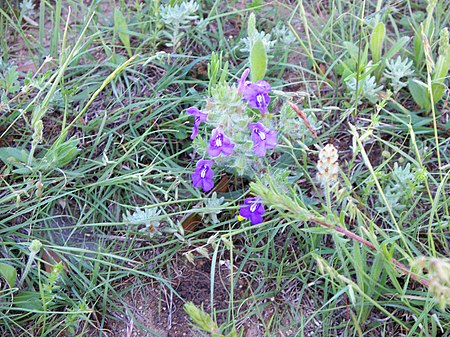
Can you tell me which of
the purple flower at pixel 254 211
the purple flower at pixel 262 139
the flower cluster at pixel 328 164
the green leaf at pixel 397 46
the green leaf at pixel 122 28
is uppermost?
the green leaf at pixel 122 28

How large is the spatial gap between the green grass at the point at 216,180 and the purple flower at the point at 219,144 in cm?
18

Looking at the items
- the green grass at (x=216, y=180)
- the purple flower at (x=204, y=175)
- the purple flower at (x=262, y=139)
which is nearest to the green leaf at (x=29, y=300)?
the green grass at (x=216, y=180)

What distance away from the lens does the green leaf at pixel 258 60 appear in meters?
2.40

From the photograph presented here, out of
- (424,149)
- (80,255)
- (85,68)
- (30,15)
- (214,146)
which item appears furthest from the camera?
(30,15)

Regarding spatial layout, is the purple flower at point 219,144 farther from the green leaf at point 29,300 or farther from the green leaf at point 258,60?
the green leaf at point 29,300

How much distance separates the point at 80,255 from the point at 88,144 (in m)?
0.53

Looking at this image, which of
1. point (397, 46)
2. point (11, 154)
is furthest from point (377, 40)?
point (11, 154)

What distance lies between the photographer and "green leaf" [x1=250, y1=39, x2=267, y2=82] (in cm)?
240

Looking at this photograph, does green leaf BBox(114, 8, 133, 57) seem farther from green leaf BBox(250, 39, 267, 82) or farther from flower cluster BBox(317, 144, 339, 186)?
flower cluster BBox(317, 144, 339, 186)

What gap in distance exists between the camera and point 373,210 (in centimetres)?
249

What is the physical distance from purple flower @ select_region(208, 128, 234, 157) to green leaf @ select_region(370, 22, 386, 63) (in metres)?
0.92

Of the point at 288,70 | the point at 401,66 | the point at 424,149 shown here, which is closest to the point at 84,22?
the point at 288,70

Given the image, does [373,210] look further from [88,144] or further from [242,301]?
[88,144]

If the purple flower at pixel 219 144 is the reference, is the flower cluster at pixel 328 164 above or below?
above
